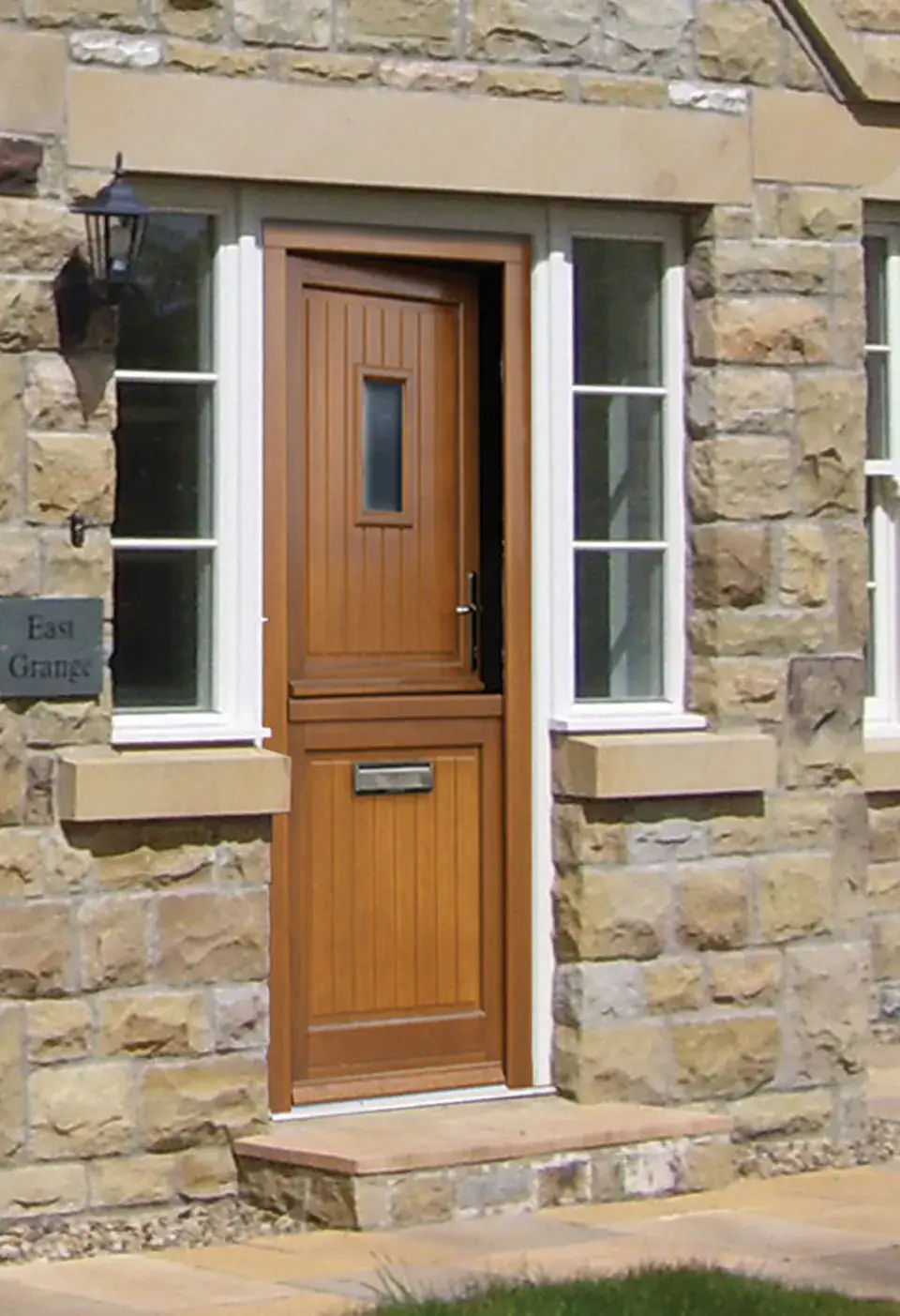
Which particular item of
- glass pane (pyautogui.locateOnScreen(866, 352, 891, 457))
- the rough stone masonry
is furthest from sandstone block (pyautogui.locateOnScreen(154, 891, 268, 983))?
glass pane (pyautogui.locateOnScreen(866, 352, 891, 457))

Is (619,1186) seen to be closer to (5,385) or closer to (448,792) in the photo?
(448,792)

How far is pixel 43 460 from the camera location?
752 centimetres

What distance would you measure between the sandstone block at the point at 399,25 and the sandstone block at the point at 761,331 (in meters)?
1.24

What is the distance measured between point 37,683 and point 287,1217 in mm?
1744

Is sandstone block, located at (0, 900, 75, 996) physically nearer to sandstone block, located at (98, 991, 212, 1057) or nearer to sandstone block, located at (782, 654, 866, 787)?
sandstone block, located at (98, 991, 212, 1057)

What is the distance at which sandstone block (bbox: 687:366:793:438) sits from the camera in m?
8.45

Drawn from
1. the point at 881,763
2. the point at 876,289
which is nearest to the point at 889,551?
the point at 881,763

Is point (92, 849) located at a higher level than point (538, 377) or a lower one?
lower

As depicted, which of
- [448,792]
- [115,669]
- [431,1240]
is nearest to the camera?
[431,1240]

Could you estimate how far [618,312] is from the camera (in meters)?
8.55

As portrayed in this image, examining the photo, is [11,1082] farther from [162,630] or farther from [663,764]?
[663,764]

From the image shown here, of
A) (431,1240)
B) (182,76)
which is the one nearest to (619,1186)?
(431,1240)

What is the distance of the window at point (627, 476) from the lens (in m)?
8.48

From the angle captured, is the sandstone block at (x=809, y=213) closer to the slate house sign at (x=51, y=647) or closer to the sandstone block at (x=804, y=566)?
the sandstone block at (x=804, y=566)
